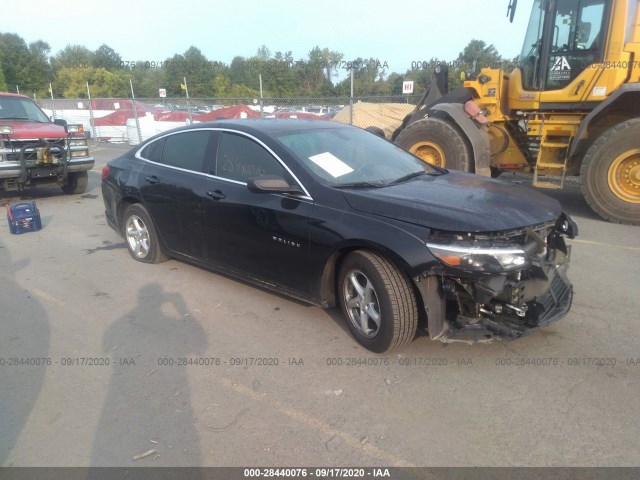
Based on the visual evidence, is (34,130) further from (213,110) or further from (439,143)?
(213,110)

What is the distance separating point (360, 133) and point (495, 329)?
248 centimetres

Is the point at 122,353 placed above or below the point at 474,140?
below

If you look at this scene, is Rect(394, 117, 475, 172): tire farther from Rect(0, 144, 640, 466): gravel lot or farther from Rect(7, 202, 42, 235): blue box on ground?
Rect(7, 202, 42, 235): blue box on ground

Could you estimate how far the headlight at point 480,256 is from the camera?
2955mm

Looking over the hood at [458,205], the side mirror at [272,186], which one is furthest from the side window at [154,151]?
the hood at [458,205]

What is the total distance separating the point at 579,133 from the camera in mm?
7148

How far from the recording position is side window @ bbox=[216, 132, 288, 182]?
4043 millimetres

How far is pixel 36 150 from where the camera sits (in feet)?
29.1

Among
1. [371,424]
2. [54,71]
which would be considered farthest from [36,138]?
[54,71]

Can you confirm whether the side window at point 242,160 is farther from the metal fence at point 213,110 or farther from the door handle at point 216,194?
the metal fence at point 213,110

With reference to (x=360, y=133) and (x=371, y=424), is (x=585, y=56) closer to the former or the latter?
(x=360, y=133)

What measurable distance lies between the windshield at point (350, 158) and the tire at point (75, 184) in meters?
7.45

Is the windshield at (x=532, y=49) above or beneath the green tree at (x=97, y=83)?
beneath

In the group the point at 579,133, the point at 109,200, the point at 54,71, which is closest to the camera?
the point at 109,200
